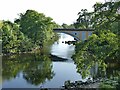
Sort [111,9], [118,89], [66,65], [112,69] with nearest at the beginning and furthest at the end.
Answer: [111,9] → [118,89] → [112,69] → [66,65]

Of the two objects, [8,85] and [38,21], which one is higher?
[38,21]

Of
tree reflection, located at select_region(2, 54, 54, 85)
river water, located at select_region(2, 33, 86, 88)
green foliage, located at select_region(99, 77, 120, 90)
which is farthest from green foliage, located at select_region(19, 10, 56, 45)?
green foliage, located at select_region(99, 77, 120, 90)

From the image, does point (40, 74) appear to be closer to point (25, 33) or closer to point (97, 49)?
point (97, 49)

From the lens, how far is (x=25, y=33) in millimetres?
50375

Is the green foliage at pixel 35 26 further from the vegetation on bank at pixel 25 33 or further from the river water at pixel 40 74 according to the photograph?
the river water at pixel 40 74

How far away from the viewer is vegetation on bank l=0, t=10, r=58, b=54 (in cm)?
4328

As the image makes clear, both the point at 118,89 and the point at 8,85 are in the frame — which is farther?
the point at 8,85

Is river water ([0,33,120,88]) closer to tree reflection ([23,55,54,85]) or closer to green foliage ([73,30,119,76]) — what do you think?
tree reflection ([23,55,54,85])

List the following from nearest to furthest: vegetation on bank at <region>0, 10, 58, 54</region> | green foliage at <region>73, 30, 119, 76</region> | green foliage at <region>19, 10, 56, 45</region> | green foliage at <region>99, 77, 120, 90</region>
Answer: green foliage at <region>73, 30, 119, 76</region>, green foliage at <region>99, 77, 120, 90</region>, vegetation on bank at <region>0, 10, 58, 54</region>, green foliage at <region>19, 10, 56, 45</region>

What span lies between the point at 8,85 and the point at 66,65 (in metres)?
12.0

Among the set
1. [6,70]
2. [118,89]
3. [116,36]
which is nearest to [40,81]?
[6,70]

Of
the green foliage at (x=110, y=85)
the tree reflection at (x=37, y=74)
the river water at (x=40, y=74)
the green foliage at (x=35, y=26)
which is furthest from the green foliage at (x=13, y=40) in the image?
the green foliage at (x=110, y=85)

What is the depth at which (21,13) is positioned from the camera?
187 ft

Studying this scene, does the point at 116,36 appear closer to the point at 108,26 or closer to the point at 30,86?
the point at 108,26
